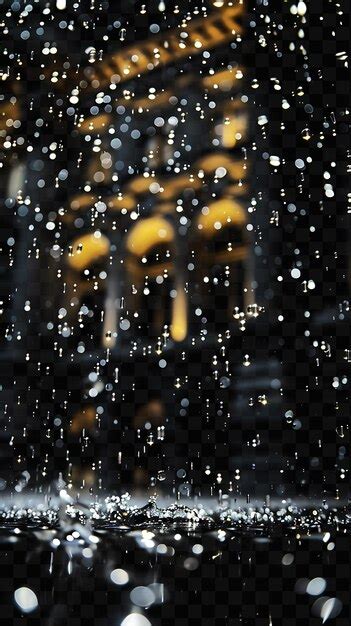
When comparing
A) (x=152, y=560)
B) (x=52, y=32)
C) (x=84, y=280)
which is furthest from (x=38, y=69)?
(x=152, y=560)

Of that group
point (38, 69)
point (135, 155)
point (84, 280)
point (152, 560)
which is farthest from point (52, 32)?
point (152, 560)

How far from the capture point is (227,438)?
0.59 meters

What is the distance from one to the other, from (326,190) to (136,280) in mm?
217

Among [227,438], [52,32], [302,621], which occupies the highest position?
[52,32]

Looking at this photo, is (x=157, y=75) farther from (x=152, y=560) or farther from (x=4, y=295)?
(x=152, y=560)

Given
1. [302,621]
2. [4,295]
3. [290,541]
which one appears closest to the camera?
[302,621]

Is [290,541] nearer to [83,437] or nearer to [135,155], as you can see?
[83,437]

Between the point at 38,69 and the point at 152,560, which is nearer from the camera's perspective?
the point at 152,560

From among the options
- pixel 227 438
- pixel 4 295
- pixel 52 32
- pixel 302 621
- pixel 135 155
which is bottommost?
pixel 302 621

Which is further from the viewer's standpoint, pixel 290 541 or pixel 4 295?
pixel 4 295

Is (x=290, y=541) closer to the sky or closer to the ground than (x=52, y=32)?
closer to the ground

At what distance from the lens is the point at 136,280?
629 mm

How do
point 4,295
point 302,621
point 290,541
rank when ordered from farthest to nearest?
point 4,295
point 290,541
point 302,621

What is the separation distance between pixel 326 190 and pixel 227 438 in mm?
272
